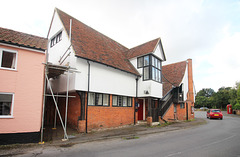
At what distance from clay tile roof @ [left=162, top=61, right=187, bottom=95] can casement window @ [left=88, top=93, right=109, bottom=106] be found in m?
9.26

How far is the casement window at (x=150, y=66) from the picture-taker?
1523cm

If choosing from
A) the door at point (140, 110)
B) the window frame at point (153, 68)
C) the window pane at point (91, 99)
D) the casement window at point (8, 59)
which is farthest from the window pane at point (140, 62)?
the casement window at point (8, 59)

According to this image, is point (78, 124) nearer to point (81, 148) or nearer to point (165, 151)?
point (81, 148)

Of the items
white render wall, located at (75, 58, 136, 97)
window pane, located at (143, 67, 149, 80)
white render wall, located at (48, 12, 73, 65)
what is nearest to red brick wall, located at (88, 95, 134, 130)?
white render wall, located at (75, 58, 136, 97)

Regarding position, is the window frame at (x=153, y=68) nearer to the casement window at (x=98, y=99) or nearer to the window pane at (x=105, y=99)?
the window pane at (x=105, y=99)

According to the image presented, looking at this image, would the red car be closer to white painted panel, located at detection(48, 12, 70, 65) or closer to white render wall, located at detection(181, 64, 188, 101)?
white render wall, located at detection(181, 64, 188, 101)

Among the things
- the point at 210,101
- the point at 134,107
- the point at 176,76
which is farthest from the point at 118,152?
the point at 210,101

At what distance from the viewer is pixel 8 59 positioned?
317 inches

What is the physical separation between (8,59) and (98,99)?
6456mm

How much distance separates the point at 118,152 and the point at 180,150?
2879 millimetres

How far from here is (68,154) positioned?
6.35 metres

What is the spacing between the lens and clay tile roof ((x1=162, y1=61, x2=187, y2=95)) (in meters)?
20.6

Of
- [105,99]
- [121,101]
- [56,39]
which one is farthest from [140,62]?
[56,39]

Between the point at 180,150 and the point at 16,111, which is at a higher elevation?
the point at 16,111
